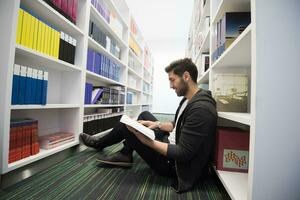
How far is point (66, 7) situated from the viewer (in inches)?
55.1

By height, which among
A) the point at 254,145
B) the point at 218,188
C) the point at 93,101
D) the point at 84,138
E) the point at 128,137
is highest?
the point at 93,101

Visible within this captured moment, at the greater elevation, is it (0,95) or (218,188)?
(0,95)

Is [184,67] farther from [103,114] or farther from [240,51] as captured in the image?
[103,114]

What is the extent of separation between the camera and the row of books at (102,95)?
1.78 meters

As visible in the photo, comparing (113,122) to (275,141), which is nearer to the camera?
(275,141)

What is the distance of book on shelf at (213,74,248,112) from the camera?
1038 mm

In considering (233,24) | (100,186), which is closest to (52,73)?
(100,186)

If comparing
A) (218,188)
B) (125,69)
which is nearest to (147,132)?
(218,188)

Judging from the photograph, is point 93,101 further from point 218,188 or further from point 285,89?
point 285,89

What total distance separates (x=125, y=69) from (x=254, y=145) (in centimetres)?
257

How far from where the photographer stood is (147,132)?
887 millimetres

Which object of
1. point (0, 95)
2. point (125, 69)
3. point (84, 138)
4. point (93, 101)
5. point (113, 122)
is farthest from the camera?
point (125, 69)

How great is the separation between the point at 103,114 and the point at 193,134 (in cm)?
157

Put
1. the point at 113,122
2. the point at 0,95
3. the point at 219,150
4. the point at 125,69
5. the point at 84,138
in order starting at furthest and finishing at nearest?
the point at 125,69, the point at 113,122, the point at 84,138, the point at 219,150, the point at 0,95
